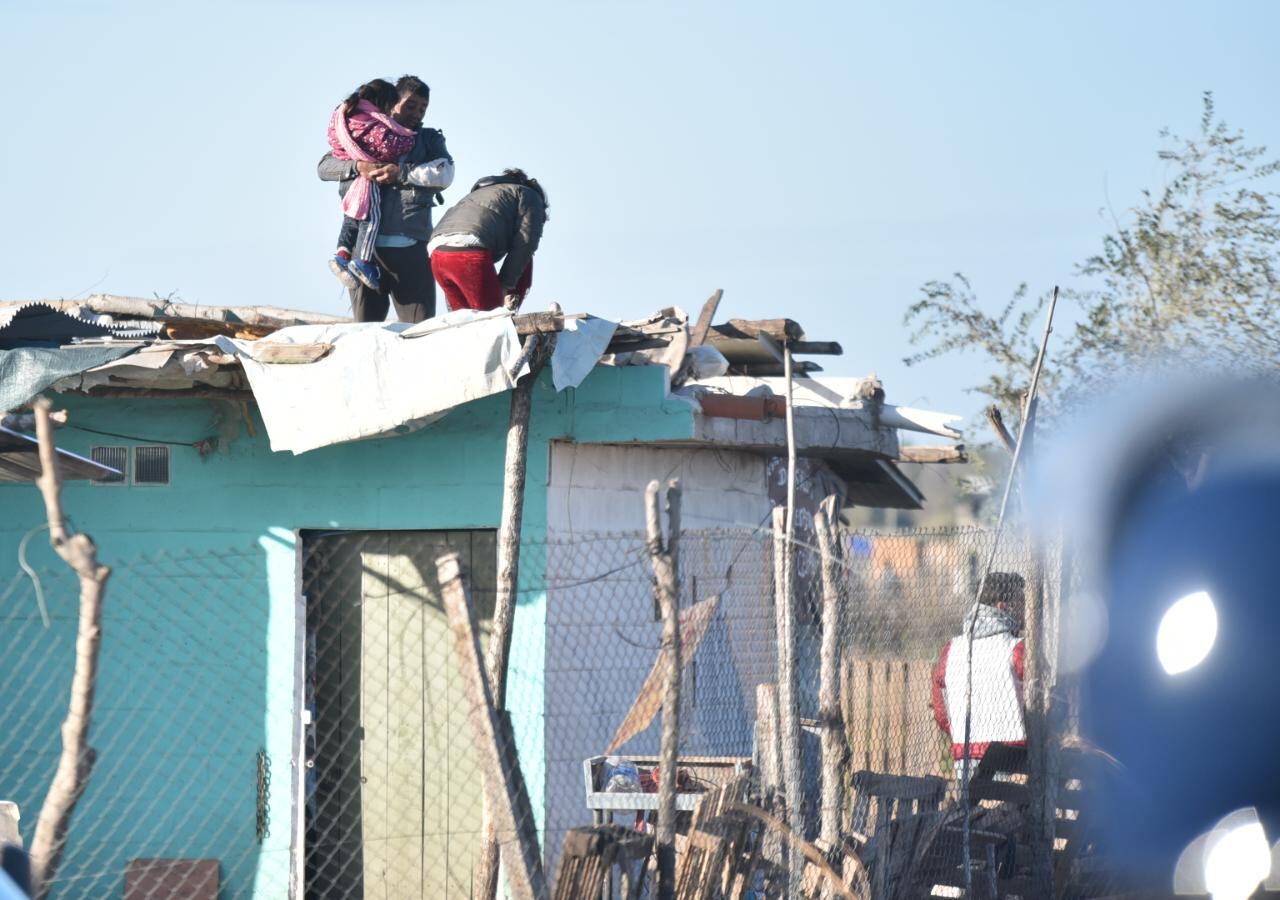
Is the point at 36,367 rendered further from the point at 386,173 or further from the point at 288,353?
the point at 386,173

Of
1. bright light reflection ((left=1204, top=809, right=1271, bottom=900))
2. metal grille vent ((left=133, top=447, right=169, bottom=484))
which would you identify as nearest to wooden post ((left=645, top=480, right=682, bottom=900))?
bright light reflection ((left=1204, top=809, right=1271, bottom=900))

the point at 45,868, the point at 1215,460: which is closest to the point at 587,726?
the point at 1215,460

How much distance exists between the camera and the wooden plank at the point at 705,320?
9195 millimetres

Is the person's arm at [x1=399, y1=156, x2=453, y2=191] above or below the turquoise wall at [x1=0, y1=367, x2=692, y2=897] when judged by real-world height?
above

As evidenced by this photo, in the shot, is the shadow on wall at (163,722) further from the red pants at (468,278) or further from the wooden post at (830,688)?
the wooden post at (830,688)

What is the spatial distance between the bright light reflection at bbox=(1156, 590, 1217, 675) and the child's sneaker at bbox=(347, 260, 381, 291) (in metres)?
4.89

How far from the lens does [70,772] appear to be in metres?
4.05

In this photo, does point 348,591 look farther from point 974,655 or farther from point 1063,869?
point 1063,869

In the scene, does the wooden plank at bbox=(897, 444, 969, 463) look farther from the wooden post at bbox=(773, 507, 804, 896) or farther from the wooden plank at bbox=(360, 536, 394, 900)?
the wooden post at bbox=(773, 507, 804, 896)

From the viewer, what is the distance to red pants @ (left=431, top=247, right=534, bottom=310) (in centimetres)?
884

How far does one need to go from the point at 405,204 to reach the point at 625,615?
2808 millimetres

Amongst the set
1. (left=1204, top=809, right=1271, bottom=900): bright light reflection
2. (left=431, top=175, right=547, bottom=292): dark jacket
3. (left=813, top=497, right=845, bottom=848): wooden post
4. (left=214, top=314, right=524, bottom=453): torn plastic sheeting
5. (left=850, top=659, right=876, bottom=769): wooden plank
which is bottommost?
(left=1204, top=809, right=1271, bottom=900): bright light reflection

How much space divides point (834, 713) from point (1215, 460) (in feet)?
9.43

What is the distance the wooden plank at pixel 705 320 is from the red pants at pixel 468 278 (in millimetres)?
1191
